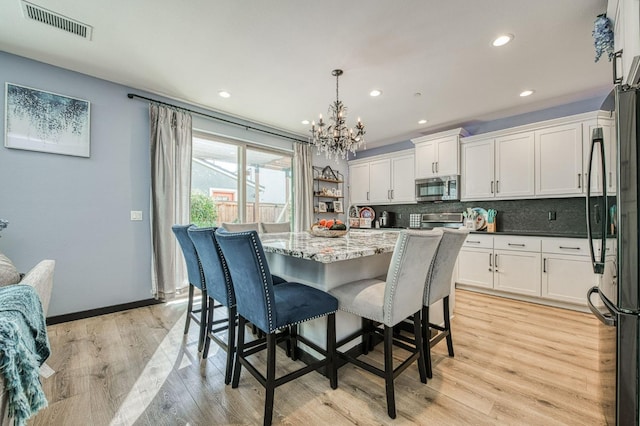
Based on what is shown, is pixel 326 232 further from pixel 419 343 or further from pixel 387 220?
pixel 387 220

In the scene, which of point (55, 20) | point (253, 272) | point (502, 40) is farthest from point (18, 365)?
point (502, 40)

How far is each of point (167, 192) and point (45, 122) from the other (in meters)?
1.29

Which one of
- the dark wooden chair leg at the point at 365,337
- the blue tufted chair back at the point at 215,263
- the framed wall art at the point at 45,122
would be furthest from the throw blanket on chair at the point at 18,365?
the framed wall art at the point at 45,122

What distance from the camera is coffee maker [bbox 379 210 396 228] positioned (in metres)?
5.55

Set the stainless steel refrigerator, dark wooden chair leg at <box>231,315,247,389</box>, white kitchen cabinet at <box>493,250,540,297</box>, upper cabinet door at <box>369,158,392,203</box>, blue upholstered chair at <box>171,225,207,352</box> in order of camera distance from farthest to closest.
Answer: upper cabinet door at <box>369,158,392,203</box>, white kitchen cabinet at <box>493,250,540,297</box>, blue upholstered chair at <box>171,225,207,352</box>, dark wooden chair leg at <box>231,315,247,389</box>, the stainless steel refrigerator

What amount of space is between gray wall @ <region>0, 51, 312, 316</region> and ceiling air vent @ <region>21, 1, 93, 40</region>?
87 cm

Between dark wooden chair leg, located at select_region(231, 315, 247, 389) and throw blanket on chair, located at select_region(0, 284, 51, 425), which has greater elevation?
throw blanket on chair, located at select_region(0, 284, 51, 425)

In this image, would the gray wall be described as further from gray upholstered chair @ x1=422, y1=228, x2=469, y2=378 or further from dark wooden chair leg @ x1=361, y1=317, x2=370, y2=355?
gray upholstered chair @ x1=422, y1=228, x2=469, y2=378

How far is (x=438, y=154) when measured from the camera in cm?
446

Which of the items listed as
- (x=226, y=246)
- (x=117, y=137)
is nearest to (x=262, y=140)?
(x=117, y=137)

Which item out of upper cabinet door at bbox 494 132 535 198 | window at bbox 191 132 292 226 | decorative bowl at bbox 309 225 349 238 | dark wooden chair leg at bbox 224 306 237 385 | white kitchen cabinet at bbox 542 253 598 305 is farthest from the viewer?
window at bbox 191 132 292 226

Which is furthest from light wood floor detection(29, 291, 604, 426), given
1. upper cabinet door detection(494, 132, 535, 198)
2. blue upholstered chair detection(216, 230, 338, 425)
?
upper cabinet door detection(494, 132, 535, 198)

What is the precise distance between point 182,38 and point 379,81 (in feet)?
6.65

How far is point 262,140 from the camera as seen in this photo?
15.1 feet
